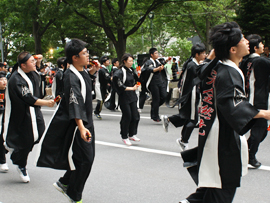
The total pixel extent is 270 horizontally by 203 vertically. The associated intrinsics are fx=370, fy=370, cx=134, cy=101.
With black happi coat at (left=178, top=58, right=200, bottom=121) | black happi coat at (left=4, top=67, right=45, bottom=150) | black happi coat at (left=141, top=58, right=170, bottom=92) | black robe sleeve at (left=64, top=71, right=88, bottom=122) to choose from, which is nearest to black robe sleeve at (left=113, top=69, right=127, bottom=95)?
black happi coat at (left=178, top=58, right=200, bottom=121)

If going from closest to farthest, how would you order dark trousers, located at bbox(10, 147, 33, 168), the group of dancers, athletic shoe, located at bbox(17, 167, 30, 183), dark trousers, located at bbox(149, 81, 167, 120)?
the group of dancers → dark trousers, located at bbox(10, 147, 33, 168) → athletic shoe, located at bbox(17, 167, 30, 183) → dark trousers, located at bbox(149, 81, 167, 120)

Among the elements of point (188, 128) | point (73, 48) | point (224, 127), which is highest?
point (73, 48)

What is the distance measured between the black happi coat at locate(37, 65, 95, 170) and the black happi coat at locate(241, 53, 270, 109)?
2.48 meters

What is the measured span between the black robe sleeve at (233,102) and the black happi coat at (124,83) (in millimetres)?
4247

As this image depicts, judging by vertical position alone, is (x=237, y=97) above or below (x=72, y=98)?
above

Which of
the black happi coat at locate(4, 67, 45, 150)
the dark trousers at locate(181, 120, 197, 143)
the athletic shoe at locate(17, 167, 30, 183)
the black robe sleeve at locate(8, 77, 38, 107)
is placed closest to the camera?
the black robe sleeve at locate(8, 77, 38, 107)

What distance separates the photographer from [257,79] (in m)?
5.12

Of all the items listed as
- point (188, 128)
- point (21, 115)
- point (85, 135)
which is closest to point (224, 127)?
point (85, 135)

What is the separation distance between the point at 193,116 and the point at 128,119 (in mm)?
1404

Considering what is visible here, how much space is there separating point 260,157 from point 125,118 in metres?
2.50

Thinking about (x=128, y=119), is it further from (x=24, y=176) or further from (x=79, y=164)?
(x=79, y=164)

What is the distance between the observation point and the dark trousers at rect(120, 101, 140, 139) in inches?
273

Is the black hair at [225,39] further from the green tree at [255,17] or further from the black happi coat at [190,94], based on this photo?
the green tree at [255,17]

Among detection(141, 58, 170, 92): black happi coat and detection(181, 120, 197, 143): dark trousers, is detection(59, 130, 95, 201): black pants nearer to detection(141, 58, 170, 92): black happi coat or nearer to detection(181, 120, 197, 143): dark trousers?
detection(181, 120, 197, 143): dark trousers
